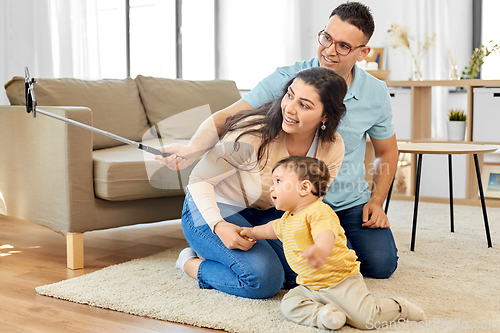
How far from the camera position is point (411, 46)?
4.25m

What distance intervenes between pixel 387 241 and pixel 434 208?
5.22 ft

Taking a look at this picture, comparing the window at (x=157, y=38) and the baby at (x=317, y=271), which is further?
the window at (x=157, y=38)

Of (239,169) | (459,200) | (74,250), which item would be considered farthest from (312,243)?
(459,200)

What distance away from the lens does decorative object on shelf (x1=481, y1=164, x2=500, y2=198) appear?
11.4ft

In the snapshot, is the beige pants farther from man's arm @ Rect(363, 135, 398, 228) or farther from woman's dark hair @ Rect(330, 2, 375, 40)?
woman's dark hair @ Rect(330, 2, 375, 40)

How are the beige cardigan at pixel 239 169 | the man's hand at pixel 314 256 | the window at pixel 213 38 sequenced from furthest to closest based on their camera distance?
the window at pixel 213 38 → the beige cardigan at pixel 239 169 → the man's hand at pixel 314 256

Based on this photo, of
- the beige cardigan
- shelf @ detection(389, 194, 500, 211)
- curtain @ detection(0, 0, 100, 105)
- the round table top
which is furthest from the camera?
shelf @ detection(389, 194, 500, 211)

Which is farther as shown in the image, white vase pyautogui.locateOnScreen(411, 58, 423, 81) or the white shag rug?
white vase pyautogui.locateOnScreen(411, 58, 423, 81)

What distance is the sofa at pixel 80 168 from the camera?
198 cm

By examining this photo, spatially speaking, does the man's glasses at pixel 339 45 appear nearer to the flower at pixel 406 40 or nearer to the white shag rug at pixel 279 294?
the white shag rug at pixel 279 294

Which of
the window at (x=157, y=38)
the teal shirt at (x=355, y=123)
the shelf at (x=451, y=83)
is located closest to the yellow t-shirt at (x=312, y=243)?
the teal shirt at (x=355, y=123)

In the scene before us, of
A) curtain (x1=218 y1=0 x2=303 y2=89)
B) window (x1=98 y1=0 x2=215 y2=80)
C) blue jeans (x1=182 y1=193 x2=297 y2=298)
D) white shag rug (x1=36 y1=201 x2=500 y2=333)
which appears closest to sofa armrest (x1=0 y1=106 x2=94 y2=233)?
white shag rug (x1=36 y1=201 x2=500 y2=333)

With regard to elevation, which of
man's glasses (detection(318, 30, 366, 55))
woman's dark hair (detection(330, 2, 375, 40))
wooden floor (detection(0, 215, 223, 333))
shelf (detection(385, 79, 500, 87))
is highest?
woman's dark hair (detection(330, 2, 375, 40))

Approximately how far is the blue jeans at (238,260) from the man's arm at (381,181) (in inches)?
12.5
